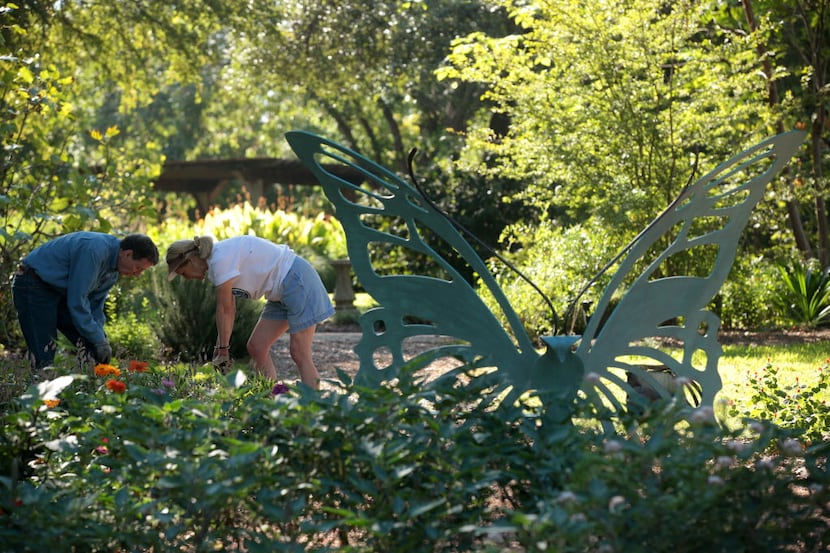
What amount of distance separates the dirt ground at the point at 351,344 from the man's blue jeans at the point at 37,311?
7.49ft

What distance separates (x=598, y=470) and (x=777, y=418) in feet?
9.42

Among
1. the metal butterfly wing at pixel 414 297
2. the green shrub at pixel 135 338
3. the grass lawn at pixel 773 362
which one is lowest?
the grass lawn at pixel 773 362

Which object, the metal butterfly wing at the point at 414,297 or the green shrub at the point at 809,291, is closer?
the metal butterfly wing at the point at 414,297

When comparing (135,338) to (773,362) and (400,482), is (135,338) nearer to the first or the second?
(773,362)

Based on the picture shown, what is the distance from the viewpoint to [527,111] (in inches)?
415

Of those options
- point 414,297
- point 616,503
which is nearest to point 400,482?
point 616,503

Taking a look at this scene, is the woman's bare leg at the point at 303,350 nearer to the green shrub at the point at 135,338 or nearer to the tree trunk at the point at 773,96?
the green shrub at the point at 135,338

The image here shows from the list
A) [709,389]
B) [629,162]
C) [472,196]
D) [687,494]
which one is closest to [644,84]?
[629,162]

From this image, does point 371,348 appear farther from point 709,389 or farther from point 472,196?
point 472,196

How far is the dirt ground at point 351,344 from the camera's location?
27.9 feet

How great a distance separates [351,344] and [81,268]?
4731mm

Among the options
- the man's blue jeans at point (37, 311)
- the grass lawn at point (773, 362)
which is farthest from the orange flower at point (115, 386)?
the grass lawn at point (773, 362)

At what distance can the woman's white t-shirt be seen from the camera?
5383 mm

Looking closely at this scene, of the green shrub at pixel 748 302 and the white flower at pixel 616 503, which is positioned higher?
the white flower at pixel 616 503
